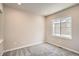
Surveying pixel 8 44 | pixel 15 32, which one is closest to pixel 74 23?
pixel 15 32

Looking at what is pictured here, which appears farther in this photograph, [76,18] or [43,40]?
[43,40]

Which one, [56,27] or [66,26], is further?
[56,27]

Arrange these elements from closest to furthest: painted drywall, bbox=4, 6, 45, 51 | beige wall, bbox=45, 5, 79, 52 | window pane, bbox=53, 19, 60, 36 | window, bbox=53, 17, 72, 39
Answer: beige wall, bbox=45, 5, 79, 52, painted drywall, bbox=4, 6, 45, 51, window, bbox=53, 17, 72, 39, window pane, bbox=53, 19, 60, 36

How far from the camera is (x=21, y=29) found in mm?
4234

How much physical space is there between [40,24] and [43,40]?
1.11m

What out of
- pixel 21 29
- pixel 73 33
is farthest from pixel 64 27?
pixel 21 29

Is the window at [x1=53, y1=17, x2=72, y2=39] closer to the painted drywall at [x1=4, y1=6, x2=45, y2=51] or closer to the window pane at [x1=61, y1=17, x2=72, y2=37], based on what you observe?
the window pane at [x1=61, y1=17, x2=72, y2=37]

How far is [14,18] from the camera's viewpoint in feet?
12.8

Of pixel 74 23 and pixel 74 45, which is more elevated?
pixel 74 23

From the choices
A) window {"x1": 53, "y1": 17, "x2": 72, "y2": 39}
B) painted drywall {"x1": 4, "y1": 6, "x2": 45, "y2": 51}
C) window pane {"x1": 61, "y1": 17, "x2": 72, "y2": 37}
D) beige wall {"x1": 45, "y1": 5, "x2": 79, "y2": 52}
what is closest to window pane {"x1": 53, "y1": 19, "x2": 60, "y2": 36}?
window {"x1": 53, "y1": 17, "x2": 72, "y2": 39}

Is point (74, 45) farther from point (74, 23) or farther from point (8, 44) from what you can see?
point (8, 44)

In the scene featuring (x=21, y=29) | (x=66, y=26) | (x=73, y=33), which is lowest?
(x=73, y=33)

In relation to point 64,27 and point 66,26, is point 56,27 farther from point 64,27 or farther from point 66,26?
point 66,26

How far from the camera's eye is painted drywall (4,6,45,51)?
362cm
